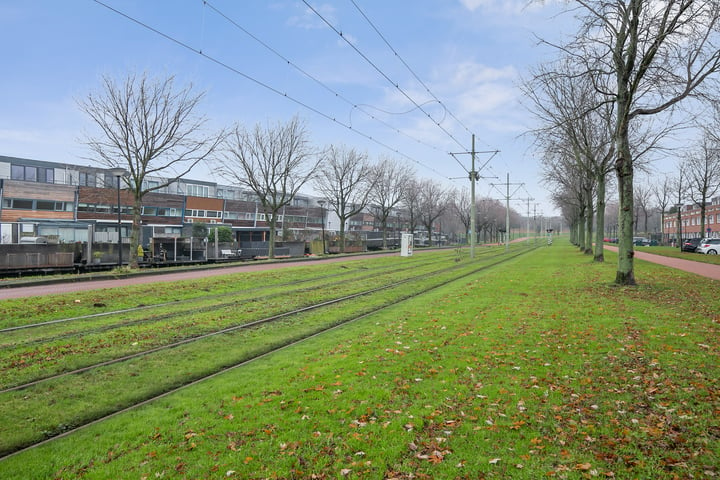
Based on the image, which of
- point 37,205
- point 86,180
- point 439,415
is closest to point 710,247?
point 439,415

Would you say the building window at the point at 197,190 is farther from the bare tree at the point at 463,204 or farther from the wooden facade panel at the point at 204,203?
the bare tree at the point at 463,204

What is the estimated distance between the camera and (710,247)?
138 ft

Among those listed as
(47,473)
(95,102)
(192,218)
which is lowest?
(47,473)

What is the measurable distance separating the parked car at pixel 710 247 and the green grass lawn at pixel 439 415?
43.6m

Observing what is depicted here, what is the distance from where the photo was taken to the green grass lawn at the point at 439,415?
407cm

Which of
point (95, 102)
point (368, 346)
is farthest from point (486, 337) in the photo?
point (95, 102)

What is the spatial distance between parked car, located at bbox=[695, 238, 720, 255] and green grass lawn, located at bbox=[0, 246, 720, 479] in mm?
43649

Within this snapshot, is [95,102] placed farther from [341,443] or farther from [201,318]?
[341,443]

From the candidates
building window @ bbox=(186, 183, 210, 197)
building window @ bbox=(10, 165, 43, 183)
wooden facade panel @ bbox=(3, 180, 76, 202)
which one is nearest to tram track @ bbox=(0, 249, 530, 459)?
wooden facade panel @ bbox=(3, 180, 76, 202)

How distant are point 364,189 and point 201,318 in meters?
47.8

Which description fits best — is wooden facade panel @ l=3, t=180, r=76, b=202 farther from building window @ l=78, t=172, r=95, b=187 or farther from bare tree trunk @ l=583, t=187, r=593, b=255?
bare tree trunk @ l=583, t=187, r=593, b=255

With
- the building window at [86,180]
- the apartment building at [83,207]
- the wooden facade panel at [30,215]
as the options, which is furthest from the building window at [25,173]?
the wooden facade panel at [30,215]

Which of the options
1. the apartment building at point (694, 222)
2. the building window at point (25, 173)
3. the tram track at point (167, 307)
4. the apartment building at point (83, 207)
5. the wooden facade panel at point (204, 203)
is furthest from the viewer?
the apartment building at point (694, 222)

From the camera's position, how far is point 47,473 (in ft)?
13.8
